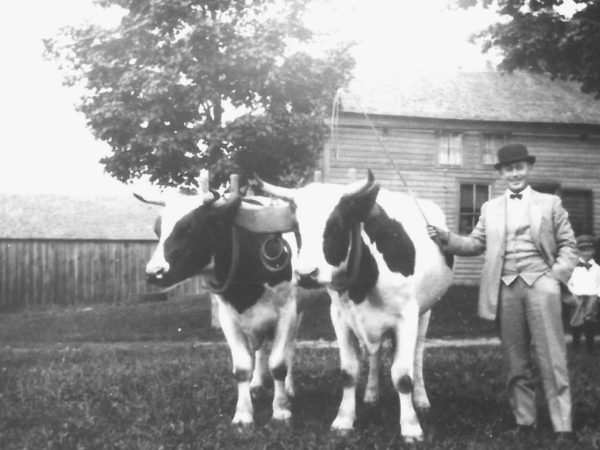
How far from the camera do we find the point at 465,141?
23.2 meters

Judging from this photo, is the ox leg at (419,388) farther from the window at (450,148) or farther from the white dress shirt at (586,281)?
the window at (450,148)

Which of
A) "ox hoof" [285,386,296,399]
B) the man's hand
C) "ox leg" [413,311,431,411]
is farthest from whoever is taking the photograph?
"ox hoof" [285,386,296,399]

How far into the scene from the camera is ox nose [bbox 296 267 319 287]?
5387 millimetres

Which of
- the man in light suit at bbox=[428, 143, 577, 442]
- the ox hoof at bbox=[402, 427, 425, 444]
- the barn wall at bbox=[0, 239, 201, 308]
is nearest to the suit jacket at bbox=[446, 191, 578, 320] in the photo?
the man in light suit at bbox=[428, 143, 577, 442]

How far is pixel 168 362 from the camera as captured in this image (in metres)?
10.2

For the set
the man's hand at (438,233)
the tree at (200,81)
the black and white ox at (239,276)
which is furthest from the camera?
the tree at (200,81)

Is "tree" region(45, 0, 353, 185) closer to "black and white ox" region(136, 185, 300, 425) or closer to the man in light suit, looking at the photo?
"black and white ox" region(136, 185, 300, 425)

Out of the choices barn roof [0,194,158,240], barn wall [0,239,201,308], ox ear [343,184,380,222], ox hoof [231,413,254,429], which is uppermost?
ox ear [343,184,380,222]

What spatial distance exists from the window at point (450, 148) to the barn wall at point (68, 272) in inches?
465


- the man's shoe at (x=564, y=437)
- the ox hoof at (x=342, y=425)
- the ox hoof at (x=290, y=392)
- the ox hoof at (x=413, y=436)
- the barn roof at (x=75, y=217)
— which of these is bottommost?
the barn roof at (x=75, y=217)

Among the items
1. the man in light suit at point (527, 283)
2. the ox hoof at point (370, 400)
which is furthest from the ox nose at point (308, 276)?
the ox hoof at point (370, 400)

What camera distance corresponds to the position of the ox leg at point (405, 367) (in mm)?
6035

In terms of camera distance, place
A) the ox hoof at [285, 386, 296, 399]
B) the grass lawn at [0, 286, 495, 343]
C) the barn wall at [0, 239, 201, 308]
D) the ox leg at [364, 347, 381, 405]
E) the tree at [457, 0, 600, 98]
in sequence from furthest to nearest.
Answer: the barn wall at [0, 239, 201, 308] < the grass lawn at [0, 286, 495, 343] < the tree at [457, 0, 600, 98] < the ox hoof at [285, 386, 296, 399] < the ox leg at [364, 347, 381, 405]

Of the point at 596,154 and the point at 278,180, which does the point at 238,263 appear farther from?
the point at 596,154
